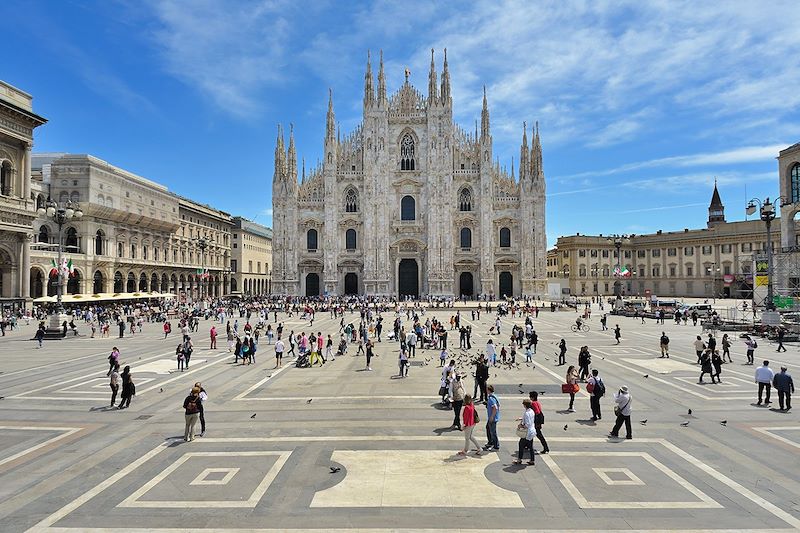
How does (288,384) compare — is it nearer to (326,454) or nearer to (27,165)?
(326,454)

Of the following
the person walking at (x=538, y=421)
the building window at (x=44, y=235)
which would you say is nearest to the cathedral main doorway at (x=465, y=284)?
the building window at (x=44, y=235)

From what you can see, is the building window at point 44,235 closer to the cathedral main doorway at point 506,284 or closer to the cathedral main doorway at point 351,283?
the cathedral main doorway at point 351,283

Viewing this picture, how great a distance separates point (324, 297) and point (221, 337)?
32.9 m

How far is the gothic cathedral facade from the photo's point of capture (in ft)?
220

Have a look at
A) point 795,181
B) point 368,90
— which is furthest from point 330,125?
point 795,181

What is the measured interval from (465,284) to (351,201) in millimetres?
18936

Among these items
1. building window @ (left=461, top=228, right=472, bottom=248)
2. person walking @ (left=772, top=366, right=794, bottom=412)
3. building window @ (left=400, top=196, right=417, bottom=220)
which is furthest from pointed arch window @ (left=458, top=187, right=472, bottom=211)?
person walking @ (left=772, top=366, right=794, bottom=412)

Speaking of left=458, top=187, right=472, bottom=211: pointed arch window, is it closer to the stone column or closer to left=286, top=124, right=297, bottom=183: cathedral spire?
left=286, top=124, right=297, bottom=183: cathedral spire

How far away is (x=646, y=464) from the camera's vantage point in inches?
357

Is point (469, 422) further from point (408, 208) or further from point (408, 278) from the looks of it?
point (408, 208)

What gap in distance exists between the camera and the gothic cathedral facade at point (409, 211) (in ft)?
220

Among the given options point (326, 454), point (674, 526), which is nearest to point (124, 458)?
point (326, 454)

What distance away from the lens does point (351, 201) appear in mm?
69000

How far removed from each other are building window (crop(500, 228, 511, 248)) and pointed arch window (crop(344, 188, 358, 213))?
64.9ft
